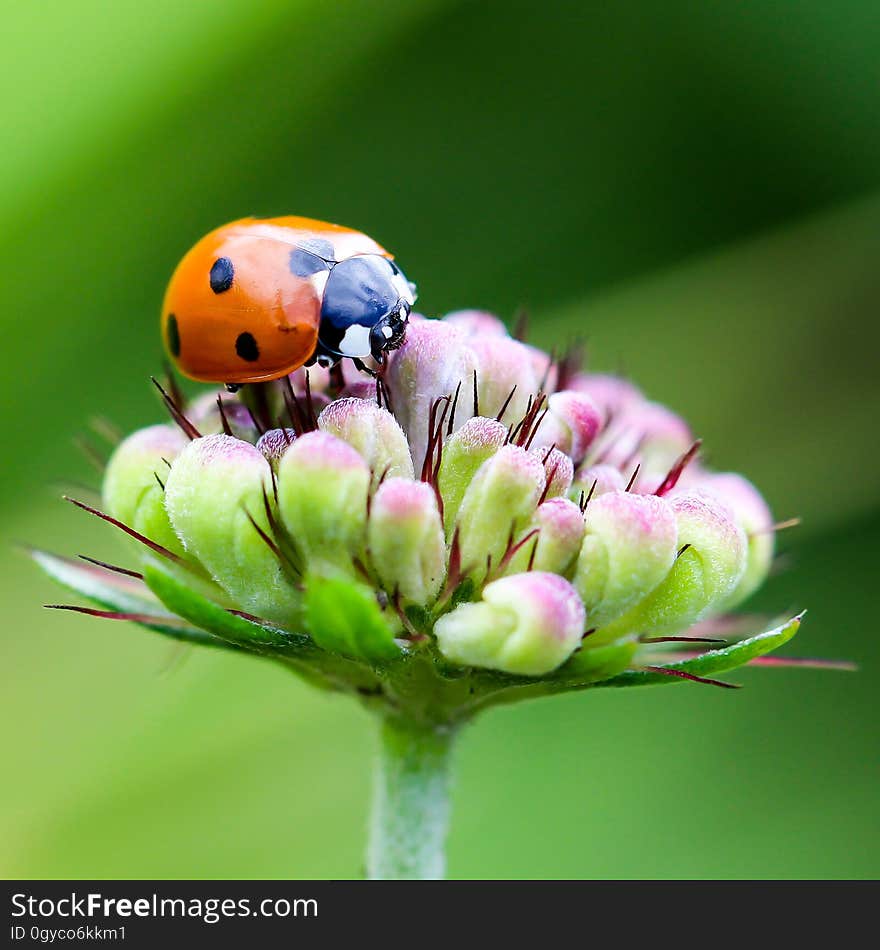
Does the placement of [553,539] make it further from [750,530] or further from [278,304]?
[278,304]

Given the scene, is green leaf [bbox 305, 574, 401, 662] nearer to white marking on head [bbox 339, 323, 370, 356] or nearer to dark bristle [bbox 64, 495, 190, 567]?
dark bristle [bbox 64, 495, 190, 567]

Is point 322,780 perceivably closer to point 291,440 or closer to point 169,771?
point 169,771

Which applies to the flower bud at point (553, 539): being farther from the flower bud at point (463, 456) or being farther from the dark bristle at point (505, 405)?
the dark bristle at point (505, 405)

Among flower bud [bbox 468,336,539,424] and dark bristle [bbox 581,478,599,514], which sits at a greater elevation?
flower bud [bbox 468,336,539,424]

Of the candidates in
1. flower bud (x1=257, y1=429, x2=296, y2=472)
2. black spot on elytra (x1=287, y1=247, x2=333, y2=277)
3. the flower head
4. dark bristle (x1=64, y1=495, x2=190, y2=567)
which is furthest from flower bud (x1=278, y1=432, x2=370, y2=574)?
black spot on elytra (x1=287, y1=247, x2=333, y2=277)

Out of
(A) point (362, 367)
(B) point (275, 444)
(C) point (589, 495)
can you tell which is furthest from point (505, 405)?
(B) point (275, 444)

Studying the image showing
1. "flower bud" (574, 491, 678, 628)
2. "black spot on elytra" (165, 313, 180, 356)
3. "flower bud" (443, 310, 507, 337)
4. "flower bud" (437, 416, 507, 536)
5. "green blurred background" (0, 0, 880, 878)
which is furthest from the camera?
"green blurred background" (0, 0, 880, 878)

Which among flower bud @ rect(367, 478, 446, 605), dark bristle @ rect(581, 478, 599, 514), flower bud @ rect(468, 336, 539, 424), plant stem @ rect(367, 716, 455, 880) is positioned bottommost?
plant stem @ rect(367, 716, 455, 880)

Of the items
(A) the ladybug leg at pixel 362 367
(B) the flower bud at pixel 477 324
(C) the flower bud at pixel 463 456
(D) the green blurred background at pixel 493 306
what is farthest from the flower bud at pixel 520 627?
(D) the green blurred background at pixel 493 306
